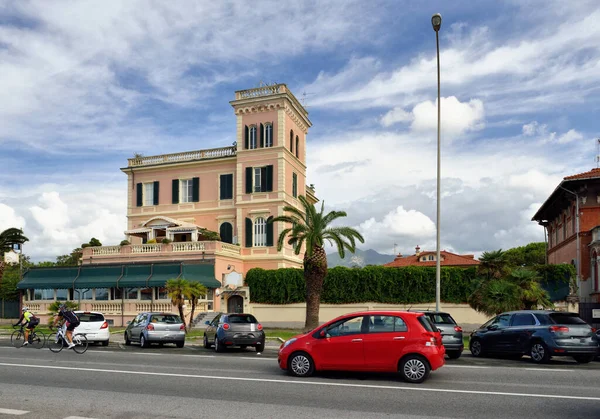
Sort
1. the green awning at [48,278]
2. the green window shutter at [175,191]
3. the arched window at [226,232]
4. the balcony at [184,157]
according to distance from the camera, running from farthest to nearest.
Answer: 1. the green window shutter at [175,191]
2. the balcony at [184,157]
3. the arched window at [226,232]
4. the green awning at [48,278]

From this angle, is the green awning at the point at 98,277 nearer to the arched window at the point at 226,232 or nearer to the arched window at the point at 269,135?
the arched window at the point at 226,232

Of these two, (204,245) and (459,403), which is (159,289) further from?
(459,403)

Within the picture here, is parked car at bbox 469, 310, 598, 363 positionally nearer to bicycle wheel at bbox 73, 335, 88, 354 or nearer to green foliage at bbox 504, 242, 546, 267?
bicycle wheel at bbox 73, 335, 88, 354

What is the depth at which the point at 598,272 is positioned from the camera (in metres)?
32.1

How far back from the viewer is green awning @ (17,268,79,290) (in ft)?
146

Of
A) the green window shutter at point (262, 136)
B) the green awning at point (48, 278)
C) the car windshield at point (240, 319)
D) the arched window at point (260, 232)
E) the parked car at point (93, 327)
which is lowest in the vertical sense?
the parked car at point (93, 327)

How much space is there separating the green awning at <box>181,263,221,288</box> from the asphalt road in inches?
963

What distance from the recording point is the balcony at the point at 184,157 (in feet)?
161

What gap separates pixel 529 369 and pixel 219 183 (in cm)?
3674

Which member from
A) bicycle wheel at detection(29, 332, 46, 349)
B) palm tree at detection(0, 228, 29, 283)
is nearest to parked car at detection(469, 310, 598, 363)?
bicycle wheel at detection(29, 332, 46, 349)

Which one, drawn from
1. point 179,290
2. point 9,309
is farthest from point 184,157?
point 179,290

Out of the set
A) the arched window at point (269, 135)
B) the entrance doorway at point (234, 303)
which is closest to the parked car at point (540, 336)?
the entrance doorway at point (234, 303)

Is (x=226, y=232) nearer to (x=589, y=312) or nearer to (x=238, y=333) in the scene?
(x=238, y=333)

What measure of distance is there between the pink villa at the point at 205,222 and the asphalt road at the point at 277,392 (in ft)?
86.1
